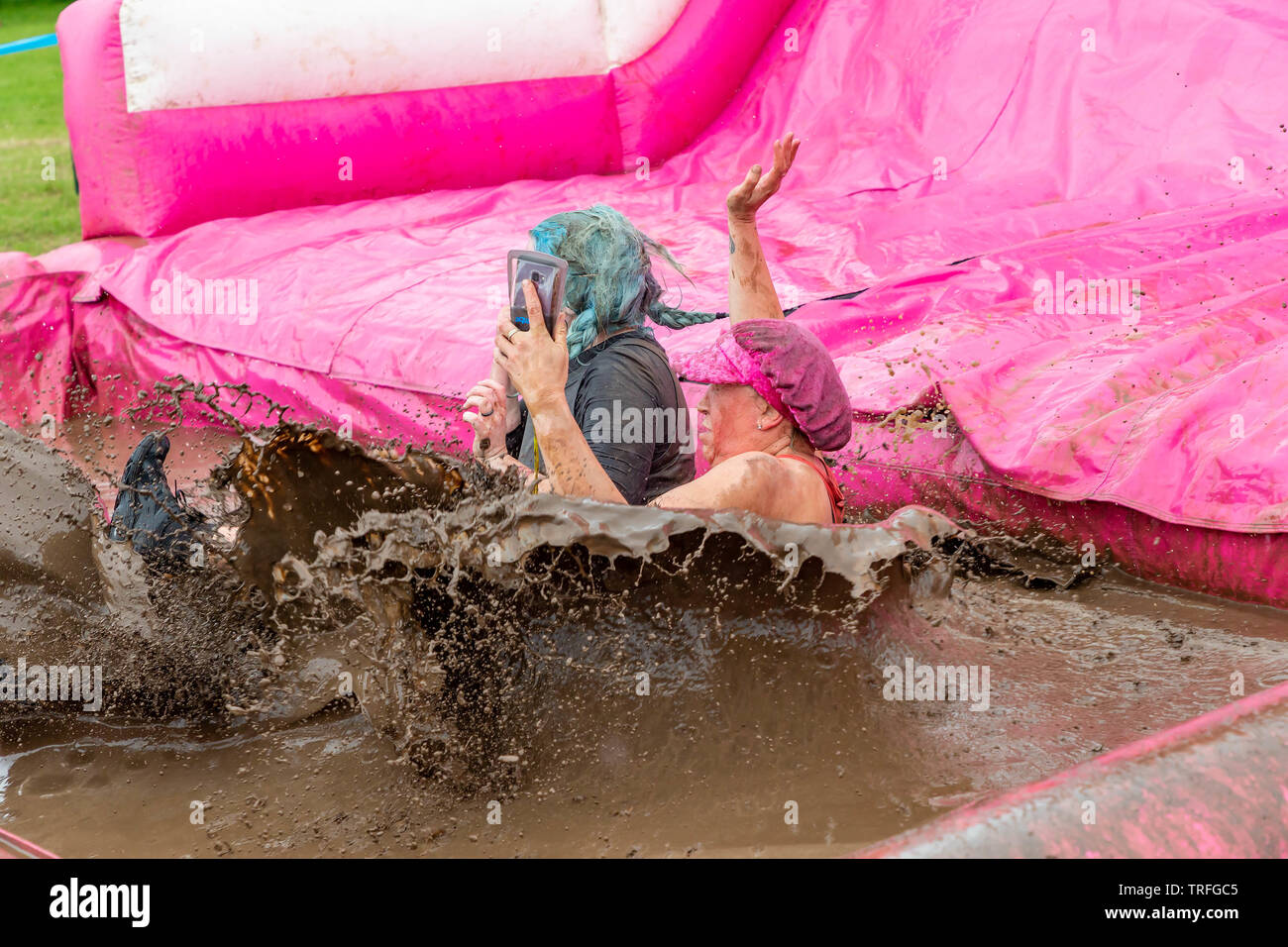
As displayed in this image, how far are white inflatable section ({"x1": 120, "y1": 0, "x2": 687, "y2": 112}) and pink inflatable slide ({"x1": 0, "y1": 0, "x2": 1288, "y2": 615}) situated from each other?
14 mm

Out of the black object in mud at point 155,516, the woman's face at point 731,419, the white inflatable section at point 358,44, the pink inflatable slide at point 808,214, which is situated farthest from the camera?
the white inflatable section at point 358,44

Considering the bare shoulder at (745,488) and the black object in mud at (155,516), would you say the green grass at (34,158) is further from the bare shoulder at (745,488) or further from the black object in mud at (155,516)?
the bare shoulder at (745,488)

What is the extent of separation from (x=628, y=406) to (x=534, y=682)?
2.11 feet

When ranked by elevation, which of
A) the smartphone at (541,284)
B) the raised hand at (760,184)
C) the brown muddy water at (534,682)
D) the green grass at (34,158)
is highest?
the green grass at (34,158)

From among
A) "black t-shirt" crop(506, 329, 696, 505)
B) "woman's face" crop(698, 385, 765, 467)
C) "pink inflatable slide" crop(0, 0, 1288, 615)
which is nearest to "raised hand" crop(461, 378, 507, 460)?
"black t-shirt" crop(506, 329, 696, 505)

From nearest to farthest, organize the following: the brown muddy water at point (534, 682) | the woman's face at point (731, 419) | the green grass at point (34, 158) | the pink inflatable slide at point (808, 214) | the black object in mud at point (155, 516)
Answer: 1. the brown muddy water at point (534, 682)
2. the woman's face at point (731, 419)
3. the black object in mud at point (155, 516)
4. the pink inflatable slide at point (808, 214)
5. the green grass at point (34, 158)

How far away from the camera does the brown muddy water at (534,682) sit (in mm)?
2170

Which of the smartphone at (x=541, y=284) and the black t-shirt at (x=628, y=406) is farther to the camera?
the black t-shirt at (x=628, y=406)

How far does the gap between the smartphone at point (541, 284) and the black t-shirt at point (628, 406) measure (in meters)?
0.30

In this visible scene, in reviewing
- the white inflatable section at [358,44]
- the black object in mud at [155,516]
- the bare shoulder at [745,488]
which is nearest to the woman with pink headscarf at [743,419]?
the bare shoulder at [745,488]

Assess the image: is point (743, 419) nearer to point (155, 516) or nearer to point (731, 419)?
point (731, 419)

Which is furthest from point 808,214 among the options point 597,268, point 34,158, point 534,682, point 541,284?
point 34,158
